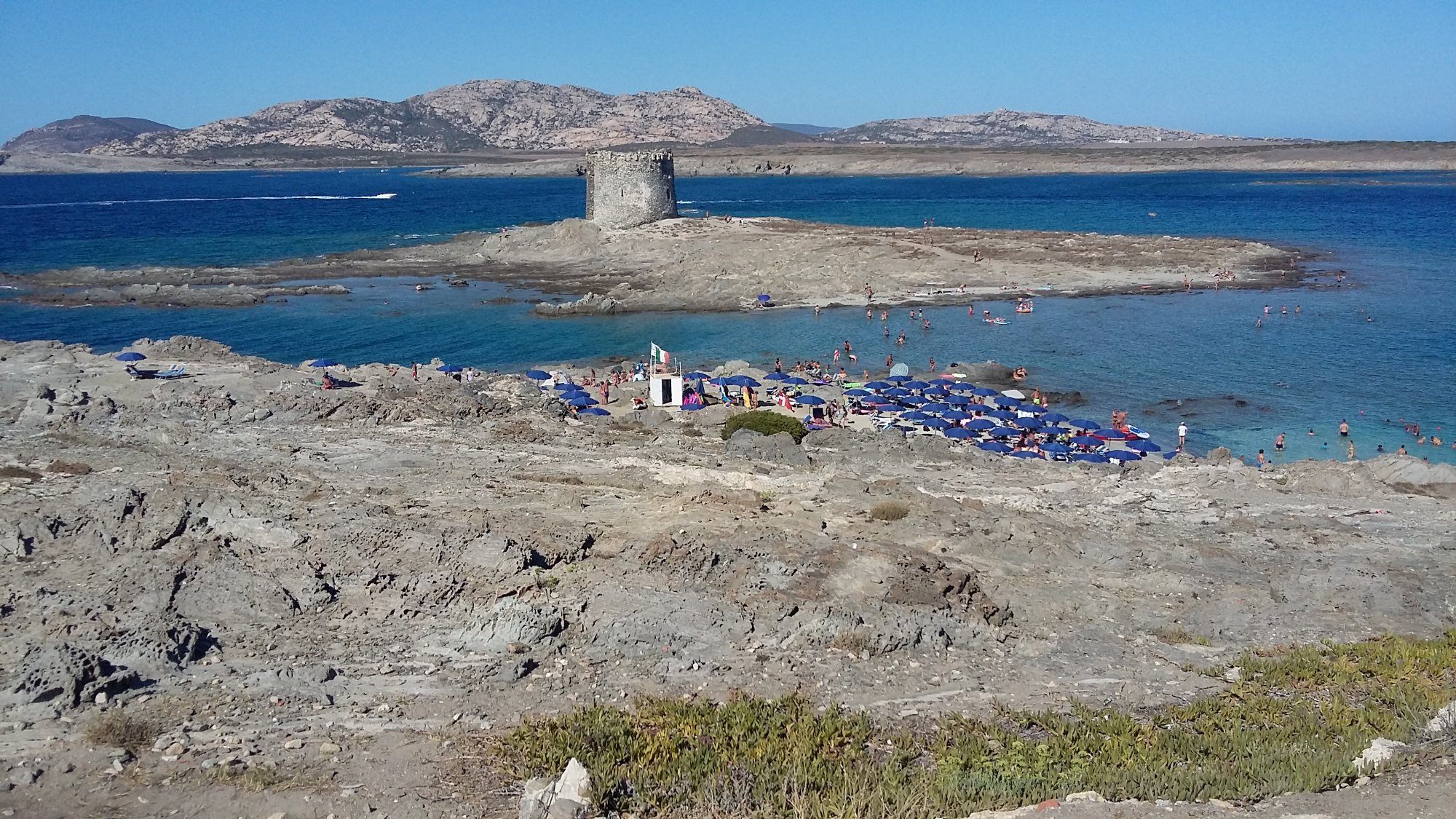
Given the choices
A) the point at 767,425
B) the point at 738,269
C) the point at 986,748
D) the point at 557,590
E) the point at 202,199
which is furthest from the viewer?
the point at 202,199

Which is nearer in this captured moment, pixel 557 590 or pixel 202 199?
pixel 557 590

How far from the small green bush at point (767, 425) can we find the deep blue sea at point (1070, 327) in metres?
12.5

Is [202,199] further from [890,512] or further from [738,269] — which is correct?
[890,512]

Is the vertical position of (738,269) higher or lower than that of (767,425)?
higher

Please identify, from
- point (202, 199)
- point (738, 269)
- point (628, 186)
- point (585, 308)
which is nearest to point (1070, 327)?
point (738, 269)

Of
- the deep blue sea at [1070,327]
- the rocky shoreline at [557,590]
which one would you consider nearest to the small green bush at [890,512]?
the rocky shoreline at [557,590]

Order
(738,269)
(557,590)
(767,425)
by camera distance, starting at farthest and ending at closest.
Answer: (738,269) → (767,425) → (557,590)

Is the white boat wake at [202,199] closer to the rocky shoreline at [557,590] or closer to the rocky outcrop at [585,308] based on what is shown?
the rocky outcrop at [585,308]

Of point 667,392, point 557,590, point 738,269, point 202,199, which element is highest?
point 202,199

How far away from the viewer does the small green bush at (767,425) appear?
28375 millimetres

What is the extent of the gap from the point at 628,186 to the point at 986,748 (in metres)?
64.7

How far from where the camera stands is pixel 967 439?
31.2m

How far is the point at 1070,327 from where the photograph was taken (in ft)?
165

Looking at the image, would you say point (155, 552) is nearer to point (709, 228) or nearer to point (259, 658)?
point (259, 658)
